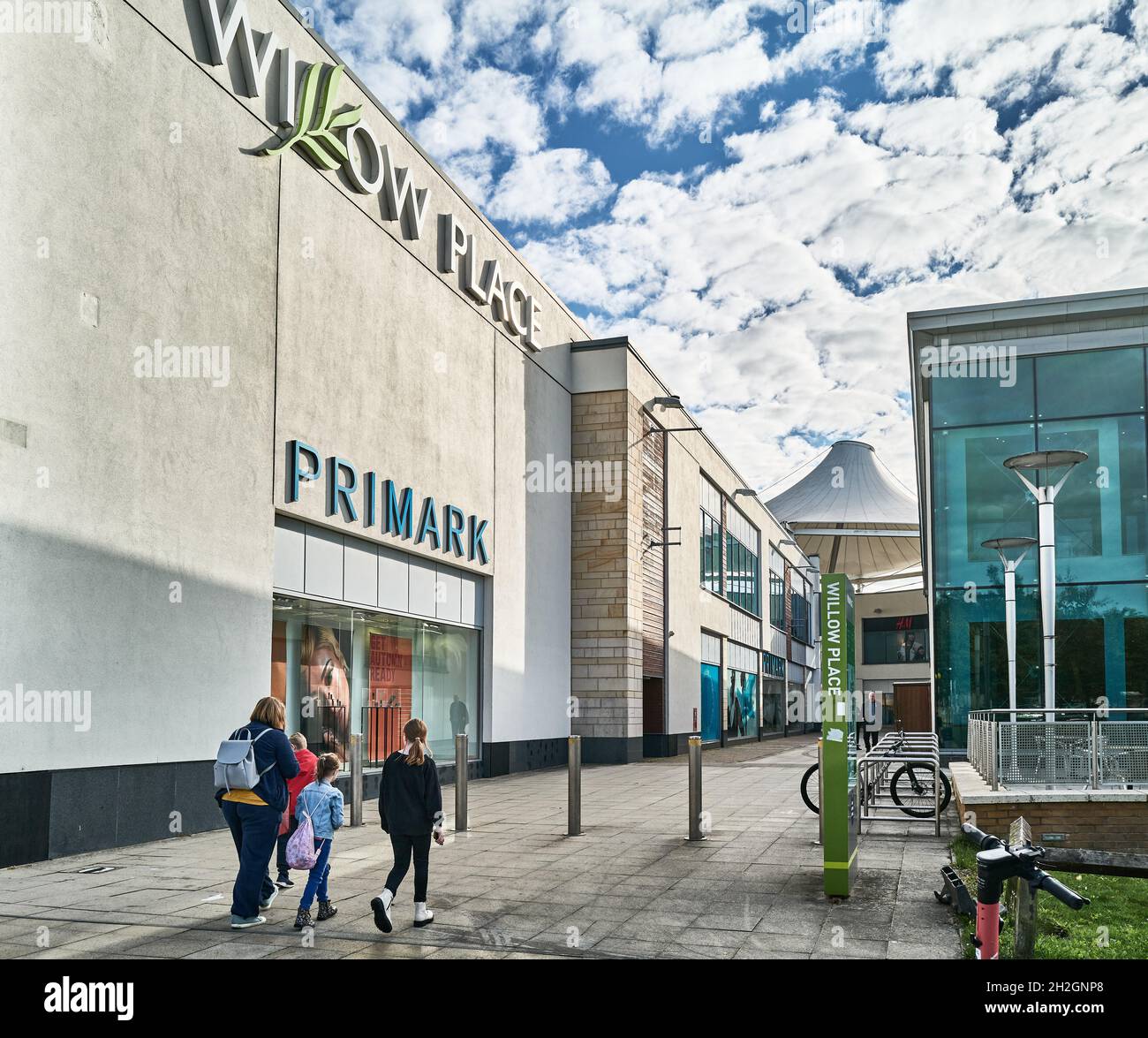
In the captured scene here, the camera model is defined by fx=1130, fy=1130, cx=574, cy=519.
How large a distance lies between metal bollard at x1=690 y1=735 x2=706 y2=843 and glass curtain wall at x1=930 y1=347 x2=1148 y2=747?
14.4 meters

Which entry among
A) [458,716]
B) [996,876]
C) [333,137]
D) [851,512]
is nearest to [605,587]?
[458,716]

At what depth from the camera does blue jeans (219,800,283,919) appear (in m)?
7.50

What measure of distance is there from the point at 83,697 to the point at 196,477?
2882 millimetres

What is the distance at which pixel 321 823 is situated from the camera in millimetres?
7707

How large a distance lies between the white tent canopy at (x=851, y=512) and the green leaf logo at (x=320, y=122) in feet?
218

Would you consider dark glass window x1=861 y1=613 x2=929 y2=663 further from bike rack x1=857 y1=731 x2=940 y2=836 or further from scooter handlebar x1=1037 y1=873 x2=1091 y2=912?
scooter handlebar x1=1037 y1=873 x2=1091 y2=912

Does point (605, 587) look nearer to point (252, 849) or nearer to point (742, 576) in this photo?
point (742, 576)

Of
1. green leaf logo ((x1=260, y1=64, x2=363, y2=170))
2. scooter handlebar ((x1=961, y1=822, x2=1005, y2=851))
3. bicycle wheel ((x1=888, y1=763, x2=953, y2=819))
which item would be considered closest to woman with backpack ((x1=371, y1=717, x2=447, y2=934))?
scooter handlebar ((x1=961, y1=822, x2=1005, y2=851))

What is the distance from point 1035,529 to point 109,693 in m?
20.6

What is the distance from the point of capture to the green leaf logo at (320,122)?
1541 centimetres

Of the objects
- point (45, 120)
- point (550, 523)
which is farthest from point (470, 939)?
point (550, 523)

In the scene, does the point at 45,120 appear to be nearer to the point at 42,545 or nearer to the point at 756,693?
the point at 42,545

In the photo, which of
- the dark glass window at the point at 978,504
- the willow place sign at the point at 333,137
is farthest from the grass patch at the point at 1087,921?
the dark glass window at the point at 978,504

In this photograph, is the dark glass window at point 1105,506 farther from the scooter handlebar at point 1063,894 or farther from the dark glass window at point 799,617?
the dark glass window at point 799,617
